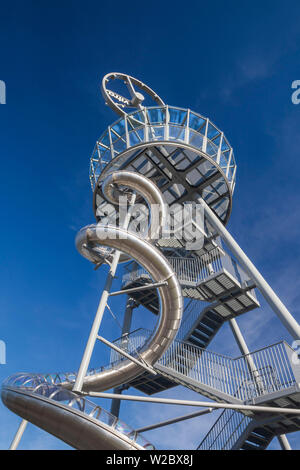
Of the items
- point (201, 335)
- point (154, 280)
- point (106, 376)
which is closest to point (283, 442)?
point (201, 335)

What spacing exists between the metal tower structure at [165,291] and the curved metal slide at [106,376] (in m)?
0.02

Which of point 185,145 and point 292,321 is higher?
point 185,145

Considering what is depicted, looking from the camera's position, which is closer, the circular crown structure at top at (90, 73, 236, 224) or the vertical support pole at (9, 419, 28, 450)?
the vertical support pole at (9, 419, 28, 450)

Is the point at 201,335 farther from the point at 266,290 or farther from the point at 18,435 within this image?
the point at 18,435

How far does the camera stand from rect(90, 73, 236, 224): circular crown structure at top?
12.9m

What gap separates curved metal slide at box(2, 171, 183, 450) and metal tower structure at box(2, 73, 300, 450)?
24mm

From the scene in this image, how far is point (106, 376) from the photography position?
923cm

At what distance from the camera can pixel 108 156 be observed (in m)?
13.9

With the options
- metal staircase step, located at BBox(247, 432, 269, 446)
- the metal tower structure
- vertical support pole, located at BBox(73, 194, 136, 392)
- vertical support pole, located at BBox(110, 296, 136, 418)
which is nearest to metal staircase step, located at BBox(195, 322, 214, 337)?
the metal tower structure

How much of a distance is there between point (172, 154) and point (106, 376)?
857 cm

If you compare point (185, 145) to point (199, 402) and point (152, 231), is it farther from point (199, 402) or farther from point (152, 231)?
point (199, 402)

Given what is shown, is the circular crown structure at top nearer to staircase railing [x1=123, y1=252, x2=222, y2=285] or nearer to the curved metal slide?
the curved metal slide

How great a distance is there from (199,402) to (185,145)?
29.9 ft

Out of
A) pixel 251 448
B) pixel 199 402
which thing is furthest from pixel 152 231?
pixel 251 448
